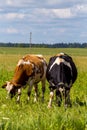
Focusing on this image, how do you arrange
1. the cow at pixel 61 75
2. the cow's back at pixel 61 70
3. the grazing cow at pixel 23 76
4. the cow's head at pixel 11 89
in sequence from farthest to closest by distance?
the grazing cow at pixel 23 76
the cow's head at pixel 11 89
the cow's back at pixel 61 70
the cow at pixel 61 75

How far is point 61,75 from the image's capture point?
13.7m

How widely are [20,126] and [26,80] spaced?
26.7 ft

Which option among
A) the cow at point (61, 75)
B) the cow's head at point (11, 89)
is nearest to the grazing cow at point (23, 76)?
the cow's head at point (11, 89)

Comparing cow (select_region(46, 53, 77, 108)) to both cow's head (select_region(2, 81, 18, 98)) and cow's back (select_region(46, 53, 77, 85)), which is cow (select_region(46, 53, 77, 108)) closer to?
cow's back (select_region(46, 53, 77, 85))

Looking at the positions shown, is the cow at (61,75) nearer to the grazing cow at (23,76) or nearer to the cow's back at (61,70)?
the cow's back at (61,70)

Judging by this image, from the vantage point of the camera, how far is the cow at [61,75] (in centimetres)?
1331

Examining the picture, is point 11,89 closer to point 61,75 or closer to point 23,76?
point 23,76

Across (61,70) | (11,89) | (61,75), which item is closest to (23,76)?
(11,89)

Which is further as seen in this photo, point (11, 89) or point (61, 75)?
point (11, 89)

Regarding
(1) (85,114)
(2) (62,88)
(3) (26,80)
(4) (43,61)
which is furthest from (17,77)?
(1) (85,114)

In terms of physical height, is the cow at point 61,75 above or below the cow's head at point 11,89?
above

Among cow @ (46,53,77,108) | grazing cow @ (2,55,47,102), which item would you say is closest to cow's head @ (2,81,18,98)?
grazing cow @ (2,55,47,102)

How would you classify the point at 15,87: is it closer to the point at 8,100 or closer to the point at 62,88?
the point at 8,100

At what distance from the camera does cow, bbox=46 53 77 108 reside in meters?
13.3
